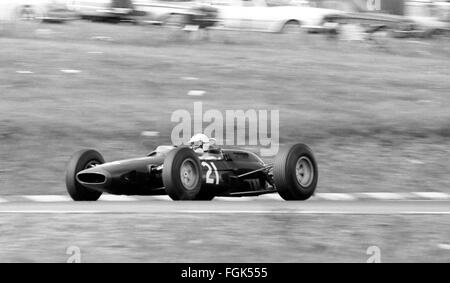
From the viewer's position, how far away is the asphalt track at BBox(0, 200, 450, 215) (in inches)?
412

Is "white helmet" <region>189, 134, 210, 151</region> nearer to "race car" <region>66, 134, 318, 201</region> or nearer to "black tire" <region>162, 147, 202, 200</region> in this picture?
"race car" <region>66, 134, 318, 201</region>

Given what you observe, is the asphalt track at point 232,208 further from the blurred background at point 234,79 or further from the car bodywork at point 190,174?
the blurred background at point 234,79

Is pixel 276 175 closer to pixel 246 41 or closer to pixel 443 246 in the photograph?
pixel 443 246

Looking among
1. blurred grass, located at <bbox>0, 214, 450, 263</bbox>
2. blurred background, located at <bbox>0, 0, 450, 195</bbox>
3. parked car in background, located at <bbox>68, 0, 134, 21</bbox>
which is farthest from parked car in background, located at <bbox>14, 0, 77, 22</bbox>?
blurred grass, located at <bbox>0, 214, 450, 263</bbox>

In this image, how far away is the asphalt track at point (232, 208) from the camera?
10453 millimetres

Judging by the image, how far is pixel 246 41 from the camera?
2688 cm

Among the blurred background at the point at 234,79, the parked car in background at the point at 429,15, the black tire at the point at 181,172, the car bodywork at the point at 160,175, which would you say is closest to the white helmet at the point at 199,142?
the car bodywork at the point at 160,175

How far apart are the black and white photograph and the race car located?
0.8 inches

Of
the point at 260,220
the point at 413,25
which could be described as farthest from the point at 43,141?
the point at 413,25

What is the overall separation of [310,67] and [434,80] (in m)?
2.48

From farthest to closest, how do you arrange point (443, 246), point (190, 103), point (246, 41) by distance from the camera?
point (246, 41) → point (190, 103) → point (443, 246)

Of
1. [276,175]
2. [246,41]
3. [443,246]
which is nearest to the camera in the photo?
[443,246]

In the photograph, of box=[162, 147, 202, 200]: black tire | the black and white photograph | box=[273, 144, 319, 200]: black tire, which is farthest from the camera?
box=[273, 144, 319, 200]: black tire

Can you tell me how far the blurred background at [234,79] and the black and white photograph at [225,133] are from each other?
0.16ft
